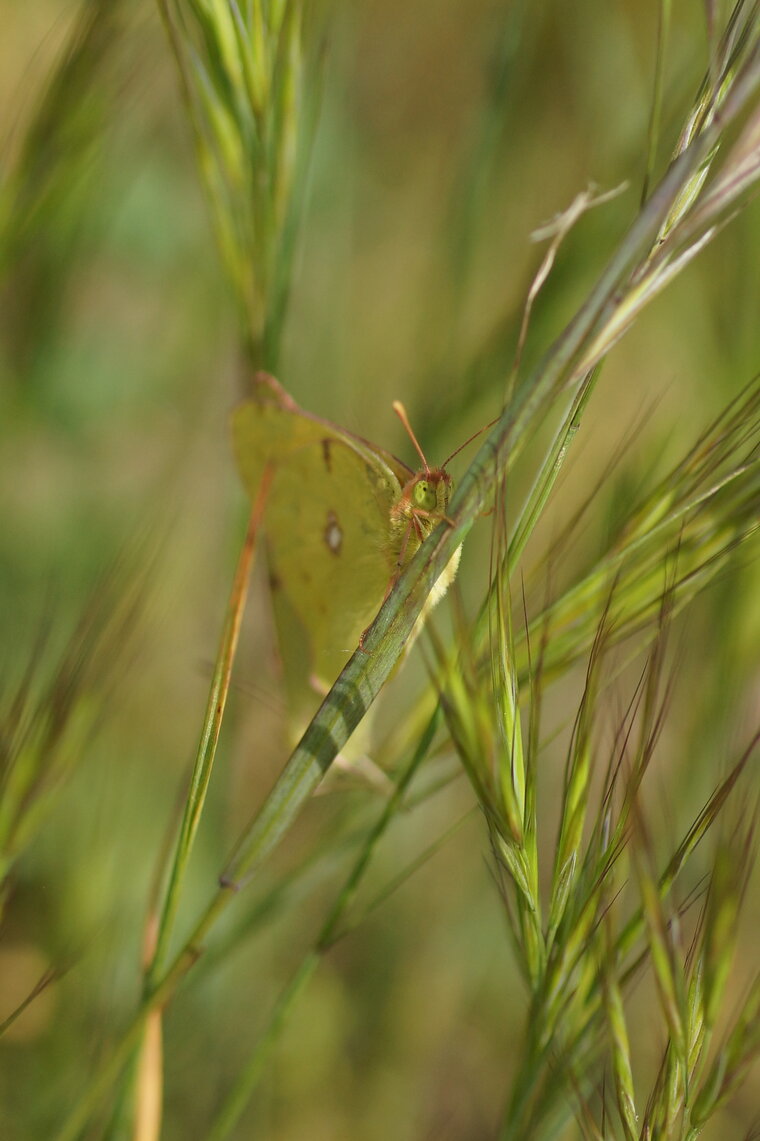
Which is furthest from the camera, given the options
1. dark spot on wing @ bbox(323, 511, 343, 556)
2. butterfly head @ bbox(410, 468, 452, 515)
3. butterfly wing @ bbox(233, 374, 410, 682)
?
dark spot on wing @ bbox(323, 511, 343, 556)

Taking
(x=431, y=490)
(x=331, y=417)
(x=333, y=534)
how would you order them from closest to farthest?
(x=431, y=490) < (x=333, y=534) < (x=331, y=417)

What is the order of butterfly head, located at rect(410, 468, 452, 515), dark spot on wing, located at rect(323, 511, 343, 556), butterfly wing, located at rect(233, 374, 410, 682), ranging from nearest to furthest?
butterfly head, located at rect(410, 468, 452, 515) < butterfly wing, located at rect(233, 374, 410, 682) < dark spot on wing, located at rect(323, 511, 343, 556)

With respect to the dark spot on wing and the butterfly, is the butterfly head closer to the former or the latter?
the butterfly

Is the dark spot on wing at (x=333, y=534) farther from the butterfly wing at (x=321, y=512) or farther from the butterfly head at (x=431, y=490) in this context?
→ the butterfly head at (x=431, y=490)

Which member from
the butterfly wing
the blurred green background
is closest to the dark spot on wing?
the butterfly wing

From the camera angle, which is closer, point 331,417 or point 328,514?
point 328,514

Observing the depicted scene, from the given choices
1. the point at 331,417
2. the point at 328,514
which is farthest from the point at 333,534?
the point at 331,417

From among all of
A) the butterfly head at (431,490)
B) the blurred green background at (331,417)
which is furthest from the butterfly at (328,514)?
the blurred green background at (331,417)

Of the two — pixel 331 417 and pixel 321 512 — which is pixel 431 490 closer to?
pixel 321 512

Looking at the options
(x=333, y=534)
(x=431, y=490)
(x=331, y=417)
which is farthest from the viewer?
(x=331, y=417)
